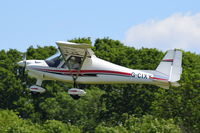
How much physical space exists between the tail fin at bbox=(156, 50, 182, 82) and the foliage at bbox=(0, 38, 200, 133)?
13989mm

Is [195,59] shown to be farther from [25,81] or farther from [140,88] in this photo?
[25,81]

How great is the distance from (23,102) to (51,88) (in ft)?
10.7

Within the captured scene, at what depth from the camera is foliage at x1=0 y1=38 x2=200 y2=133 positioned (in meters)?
54.0

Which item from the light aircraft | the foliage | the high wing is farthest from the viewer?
the foliage

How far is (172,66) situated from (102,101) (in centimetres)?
2838

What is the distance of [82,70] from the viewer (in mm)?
36438

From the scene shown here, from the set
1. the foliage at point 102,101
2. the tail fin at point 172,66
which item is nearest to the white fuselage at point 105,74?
the tail fin at point 172,66

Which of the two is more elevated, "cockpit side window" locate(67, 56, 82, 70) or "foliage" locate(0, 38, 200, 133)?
"cockpit side window" locate(67, 56, 82, 70)

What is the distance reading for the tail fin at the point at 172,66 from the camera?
3675 centimetres

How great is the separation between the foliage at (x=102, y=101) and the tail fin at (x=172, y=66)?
14.0 meters

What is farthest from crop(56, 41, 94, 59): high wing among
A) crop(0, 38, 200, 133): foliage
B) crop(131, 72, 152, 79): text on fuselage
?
crop(0, 38, 200, 133): foliage

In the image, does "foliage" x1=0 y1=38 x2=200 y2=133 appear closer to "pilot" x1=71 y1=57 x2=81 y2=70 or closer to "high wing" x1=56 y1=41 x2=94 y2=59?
"pilot" x1=71 y1=57 x2=81 y2=70

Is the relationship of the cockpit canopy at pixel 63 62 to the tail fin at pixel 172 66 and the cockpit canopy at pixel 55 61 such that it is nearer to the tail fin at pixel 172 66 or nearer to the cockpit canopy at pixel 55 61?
the cockpit canopy at pixel 55 61

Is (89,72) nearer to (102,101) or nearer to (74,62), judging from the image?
(74,62)
